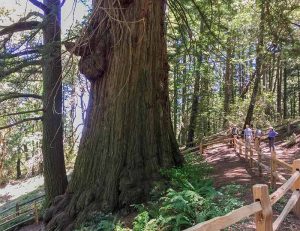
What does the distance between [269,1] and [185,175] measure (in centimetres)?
586

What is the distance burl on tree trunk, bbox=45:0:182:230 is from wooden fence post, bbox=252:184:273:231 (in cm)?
462

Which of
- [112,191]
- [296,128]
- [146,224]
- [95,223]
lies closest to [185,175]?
[112,191]

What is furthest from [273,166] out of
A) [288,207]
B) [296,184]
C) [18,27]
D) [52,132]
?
[18,27]

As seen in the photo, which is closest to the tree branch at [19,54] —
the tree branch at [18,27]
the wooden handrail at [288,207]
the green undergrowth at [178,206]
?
the tree branch at [18,27]

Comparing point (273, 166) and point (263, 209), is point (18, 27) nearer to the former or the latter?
point (273, 166)

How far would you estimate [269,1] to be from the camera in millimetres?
11484

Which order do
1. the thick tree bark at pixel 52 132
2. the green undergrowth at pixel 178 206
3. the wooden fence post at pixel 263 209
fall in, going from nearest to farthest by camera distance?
the wooden fence post at pixel 263 209 → the green undergrowth at pixel 178 206 → the thick tree bark at pixel 52 132

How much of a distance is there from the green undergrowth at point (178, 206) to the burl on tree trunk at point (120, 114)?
1.69 ft

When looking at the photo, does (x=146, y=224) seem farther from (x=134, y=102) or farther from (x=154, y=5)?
(x=154, y=5)

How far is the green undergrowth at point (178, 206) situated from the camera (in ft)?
20.6

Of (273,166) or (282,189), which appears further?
(273,166)

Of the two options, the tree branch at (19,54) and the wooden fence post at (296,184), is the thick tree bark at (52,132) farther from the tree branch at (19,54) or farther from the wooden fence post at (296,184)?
the wooden fence post at (296,184)

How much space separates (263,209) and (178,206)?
2.58 metres

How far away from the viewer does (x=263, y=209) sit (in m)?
4.09
